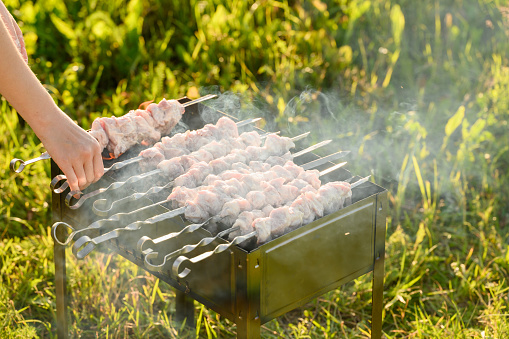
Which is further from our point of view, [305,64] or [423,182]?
[305,64]

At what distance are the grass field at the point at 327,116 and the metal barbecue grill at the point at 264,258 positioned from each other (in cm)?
87

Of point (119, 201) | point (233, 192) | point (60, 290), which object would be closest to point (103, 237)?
point (119, 201)

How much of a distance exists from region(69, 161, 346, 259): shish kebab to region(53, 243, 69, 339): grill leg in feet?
2.37

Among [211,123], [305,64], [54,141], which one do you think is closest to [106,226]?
[54,141]

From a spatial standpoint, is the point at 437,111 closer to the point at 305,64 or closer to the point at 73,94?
the point at 305,64

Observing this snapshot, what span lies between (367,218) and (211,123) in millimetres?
1050

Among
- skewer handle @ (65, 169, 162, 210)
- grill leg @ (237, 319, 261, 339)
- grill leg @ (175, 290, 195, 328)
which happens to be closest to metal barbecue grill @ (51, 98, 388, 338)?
grill leg @ (237, 319, 261, 339)

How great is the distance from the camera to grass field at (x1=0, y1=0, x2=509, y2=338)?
4105 millimetres

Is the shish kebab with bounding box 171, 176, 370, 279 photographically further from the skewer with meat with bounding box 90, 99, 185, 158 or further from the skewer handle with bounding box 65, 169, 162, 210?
the skewer with meat with bounding box 90, 99, 185, 158

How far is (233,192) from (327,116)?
2677 mm

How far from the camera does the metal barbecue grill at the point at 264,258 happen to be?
2723 millimetres

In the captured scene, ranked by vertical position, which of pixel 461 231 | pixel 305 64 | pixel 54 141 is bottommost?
pixel 461 231

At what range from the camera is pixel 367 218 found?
10.1ft

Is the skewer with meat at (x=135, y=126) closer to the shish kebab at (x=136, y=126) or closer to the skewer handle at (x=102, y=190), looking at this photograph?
the shish kebab at (x=136, y=126)
